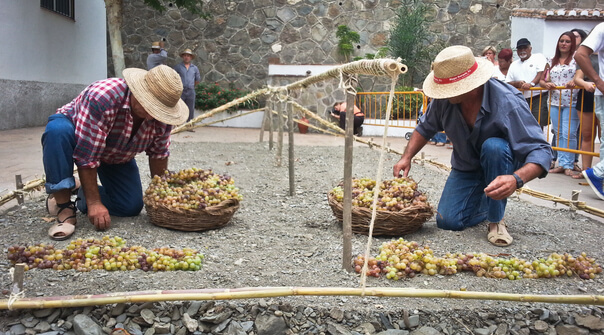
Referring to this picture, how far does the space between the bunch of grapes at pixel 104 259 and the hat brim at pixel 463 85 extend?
5.32 ft

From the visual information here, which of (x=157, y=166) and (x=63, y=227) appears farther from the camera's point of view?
(x=157, y=166)

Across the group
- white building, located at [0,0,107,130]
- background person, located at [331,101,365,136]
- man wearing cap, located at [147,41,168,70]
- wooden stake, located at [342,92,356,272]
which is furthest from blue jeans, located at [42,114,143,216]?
man wearing cap, located at [147,41,168,70]

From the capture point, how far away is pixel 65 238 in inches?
119

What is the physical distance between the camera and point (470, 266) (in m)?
2.63

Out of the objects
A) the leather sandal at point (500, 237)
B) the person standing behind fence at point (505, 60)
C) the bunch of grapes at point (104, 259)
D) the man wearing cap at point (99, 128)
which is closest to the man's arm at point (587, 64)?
the leather sandal at point (500, 237)

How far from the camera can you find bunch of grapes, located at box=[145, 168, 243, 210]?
3.18m

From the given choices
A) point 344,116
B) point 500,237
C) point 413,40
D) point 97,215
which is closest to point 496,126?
point 500,237

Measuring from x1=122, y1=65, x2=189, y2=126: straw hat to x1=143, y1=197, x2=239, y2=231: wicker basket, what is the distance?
0.55 metres

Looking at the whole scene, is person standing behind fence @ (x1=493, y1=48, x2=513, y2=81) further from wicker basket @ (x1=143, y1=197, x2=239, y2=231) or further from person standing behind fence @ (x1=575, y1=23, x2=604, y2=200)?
wicker basket @ (x1=143, y1=197, x2=239, y2=231)

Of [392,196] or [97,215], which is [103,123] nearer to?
[97,215]

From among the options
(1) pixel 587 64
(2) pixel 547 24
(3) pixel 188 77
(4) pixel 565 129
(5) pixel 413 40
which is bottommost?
(4) pixel 565 129

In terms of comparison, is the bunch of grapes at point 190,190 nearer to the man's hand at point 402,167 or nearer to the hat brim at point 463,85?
the man's hand at point 402,167

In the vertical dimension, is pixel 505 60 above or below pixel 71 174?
above

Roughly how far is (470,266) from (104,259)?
6.22 ft
